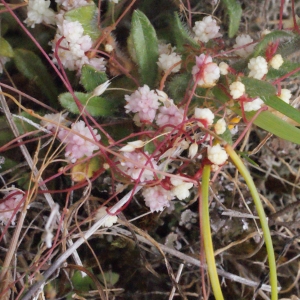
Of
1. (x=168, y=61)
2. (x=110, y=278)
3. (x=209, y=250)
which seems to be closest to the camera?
(x=209, y=250)

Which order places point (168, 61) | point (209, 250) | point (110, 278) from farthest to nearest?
point (110, 278) → point (168, 61) → point (209, 250)

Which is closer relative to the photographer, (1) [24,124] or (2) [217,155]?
(2) [217,155]

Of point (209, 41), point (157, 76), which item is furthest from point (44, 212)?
point (209, 41)

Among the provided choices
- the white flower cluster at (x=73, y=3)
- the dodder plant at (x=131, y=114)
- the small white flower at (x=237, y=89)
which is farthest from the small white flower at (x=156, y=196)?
the white flower cluster at (x=73, y=3)

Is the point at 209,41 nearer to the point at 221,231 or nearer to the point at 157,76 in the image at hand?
the point at 157,76

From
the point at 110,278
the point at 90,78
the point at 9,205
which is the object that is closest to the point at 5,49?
the point at 90,78

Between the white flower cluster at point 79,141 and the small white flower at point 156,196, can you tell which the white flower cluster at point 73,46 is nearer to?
the white flower cluster at point 79,141

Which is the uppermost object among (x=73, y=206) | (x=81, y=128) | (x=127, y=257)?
(x=81, y=128)

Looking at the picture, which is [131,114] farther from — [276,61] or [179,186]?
[276,61]
